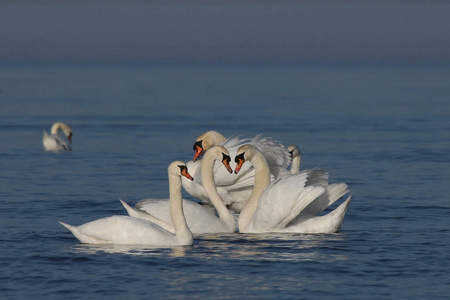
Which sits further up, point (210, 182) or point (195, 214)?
point (210, 182)

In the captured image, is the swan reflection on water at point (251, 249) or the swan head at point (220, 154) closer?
the swan reflection on water at point (251, 249)

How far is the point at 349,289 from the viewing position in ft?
33.6

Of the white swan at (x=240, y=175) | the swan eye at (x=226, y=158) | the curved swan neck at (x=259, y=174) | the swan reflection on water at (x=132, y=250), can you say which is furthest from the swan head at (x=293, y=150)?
the swan reflection on water at (x=132, y=250)

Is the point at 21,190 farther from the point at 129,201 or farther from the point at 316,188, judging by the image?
the point at 316,188

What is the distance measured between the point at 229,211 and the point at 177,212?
6.17 feet

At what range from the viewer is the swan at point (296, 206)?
12.9 m

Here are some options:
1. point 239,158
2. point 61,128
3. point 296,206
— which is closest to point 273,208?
point 296,206

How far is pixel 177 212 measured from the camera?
1230 centimetres

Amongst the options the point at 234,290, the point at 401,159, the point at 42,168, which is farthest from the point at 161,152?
the point at 234,290

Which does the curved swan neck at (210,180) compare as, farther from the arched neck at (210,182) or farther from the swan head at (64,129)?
the swan head at (64,129)

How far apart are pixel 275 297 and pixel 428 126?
24110 millimetres

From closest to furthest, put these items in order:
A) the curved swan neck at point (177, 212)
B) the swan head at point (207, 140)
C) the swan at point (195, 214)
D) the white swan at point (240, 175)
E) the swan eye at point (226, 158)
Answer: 1. the curved swan neck at point (177, 212)
2. the swan at point (195, 214)
3. the swan eye at point (226, 158)
4. the white swan at point (240, 175)
5. the swan head at point (207, 140)

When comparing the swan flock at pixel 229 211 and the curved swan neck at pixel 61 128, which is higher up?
the curved swan neck at pixel 61 128

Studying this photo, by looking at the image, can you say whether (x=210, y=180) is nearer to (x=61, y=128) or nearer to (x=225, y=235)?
(x=225, y=235)
